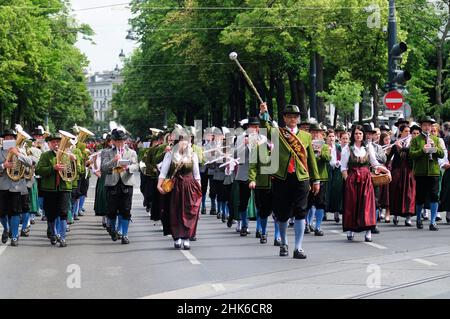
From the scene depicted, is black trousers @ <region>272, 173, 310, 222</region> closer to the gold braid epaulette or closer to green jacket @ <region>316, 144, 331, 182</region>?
the gold braid epaulette

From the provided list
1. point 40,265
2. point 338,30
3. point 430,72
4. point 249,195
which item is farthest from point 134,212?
point 430,72

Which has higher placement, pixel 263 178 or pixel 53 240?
pixel 263 178

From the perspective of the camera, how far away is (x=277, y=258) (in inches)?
535

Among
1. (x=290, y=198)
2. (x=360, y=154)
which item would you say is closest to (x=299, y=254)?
(x=290, y=198)

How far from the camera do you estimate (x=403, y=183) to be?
62.2ft

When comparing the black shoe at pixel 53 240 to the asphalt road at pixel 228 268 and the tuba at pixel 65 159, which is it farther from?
the tuba at pixel 65 159

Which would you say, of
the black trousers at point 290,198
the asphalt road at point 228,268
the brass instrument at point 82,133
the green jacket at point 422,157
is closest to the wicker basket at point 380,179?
the asphalt road at point 228,268

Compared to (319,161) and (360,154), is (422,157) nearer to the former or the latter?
(319,161)

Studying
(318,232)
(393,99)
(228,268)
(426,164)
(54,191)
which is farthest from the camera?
(393,99)

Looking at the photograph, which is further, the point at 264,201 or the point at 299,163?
the point at 264,201

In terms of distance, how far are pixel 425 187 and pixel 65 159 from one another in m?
6.52

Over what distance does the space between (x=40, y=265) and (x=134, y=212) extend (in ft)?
38.5

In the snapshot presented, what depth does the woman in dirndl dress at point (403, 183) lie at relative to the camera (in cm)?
1878
